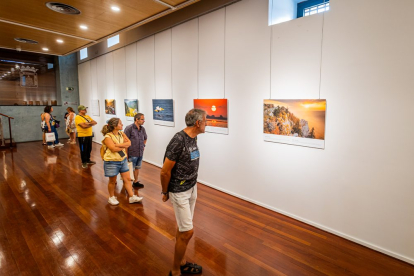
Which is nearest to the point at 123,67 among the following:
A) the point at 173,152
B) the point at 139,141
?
the point at 139,141

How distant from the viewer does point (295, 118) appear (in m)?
3.87

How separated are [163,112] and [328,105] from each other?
4.67 meters

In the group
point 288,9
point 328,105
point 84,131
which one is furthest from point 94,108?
point 328,105

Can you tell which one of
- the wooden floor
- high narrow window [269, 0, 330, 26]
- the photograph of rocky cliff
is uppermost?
high narrow window [269, 0, 330, 26]

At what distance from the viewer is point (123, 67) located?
878 centimetres

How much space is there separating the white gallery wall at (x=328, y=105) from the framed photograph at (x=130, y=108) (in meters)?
3.00

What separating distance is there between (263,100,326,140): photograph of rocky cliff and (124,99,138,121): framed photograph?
534 centimetres

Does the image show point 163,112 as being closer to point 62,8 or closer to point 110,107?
point 62,8

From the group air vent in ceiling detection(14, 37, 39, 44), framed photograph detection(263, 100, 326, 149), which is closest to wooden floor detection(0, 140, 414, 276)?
framed photograph detection(263, 100, 326, 149)

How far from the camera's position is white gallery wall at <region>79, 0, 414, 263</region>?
116 inches

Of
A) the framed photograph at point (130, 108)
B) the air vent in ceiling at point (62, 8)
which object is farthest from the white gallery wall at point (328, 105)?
the framed photograph at point (130, 108)

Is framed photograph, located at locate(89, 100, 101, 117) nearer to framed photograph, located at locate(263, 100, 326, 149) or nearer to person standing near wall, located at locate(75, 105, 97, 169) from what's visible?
person standing near wall, located at locate(75, 105, 97, 169)

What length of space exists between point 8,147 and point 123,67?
660 centimetres

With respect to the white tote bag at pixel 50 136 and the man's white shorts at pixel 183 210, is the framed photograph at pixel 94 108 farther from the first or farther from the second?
the man's white shorts at pixel 183 210
